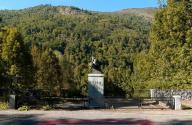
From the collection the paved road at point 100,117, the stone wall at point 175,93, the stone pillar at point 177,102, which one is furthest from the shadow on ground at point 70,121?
the stone wall at point 175,93

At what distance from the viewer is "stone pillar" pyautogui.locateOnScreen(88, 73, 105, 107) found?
3017 centimetres

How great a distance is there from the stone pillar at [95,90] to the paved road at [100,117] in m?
2.25

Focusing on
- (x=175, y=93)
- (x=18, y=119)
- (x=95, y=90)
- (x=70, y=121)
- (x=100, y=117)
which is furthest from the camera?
(x=175, y=93)

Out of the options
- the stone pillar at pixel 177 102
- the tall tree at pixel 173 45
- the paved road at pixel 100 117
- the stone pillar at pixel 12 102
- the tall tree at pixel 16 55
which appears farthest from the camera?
the tall tree at pixel 16 55

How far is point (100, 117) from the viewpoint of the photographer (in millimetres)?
25219

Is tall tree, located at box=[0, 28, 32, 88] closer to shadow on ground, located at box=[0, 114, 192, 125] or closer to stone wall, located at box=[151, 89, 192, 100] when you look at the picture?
stone wall, located at box=[151, 89, 192, 100]

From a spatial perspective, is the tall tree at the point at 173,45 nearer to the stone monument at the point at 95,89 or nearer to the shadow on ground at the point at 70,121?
the stone monument at the point at 95,89

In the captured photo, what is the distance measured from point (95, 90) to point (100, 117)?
5.24 metres

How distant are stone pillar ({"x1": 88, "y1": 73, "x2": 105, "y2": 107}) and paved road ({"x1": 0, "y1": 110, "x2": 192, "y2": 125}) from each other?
2253mm

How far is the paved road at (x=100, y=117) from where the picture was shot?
23.6 meters

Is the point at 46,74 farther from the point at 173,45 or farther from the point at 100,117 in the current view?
the point at 100,117

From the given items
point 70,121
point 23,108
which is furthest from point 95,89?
point 70,121

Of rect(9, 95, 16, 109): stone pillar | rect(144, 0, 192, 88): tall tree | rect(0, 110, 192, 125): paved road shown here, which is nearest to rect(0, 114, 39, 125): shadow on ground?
rect(0, 110, 192, 125): paved road

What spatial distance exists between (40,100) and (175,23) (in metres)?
26.4
